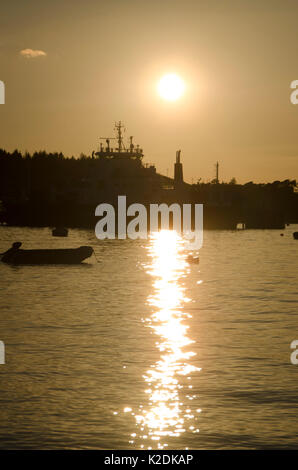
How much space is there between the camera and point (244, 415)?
2117 centimetres

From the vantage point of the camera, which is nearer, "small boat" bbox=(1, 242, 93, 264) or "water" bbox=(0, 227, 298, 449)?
"water" bbox=(0, 227, 298, 449)

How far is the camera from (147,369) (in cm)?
2723

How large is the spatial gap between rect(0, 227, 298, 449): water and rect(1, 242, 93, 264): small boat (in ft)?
74.1

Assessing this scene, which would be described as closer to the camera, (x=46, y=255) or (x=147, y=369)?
(x=147, y=369)

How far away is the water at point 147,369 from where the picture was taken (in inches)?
774

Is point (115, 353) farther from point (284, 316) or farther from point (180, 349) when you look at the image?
point (284, 316)

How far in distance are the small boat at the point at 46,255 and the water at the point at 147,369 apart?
2259 cm

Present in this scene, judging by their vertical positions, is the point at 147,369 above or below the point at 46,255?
below

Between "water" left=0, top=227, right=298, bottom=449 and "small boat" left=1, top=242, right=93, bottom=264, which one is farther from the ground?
"small boat" left=1, top=242, right=93, bottom=264

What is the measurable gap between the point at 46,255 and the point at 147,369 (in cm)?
5527

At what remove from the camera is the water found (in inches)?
774

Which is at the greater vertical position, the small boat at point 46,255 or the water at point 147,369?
the small boat at point 46,255

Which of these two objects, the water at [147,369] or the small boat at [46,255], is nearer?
the water at [147,369]
